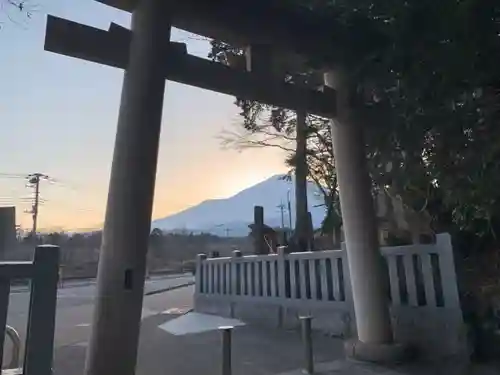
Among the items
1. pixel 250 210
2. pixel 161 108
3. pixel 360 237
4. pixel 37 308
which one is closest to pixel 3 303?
pixel 37 308

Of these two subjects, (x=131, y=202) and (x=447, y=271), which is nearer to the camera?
(x=131, y=202)

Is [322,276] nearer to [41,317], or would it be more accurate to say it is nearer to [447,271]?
[447,271]

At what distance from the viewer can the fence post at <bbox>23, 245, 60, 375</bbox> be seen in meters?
1.46

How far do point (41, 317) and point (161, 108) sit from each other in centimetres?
115

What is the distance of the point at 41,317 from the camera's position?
1.49 metres

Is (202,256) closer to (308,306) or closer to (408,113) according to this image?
(308,306)

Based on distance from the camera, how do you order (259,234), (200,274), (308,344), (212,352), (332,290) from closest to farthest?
(308,344) < (212,352) < (332,290) < (200,274) < (259,234)

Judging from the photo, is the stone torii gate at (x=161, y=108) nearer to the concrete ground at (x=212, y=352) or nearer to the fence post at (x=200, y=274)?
the concrete ground at (x=212, y=352)

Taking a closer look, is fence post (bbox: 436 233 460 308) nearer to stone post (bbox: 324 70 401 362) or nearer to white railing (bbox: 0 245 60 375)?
stone post (bbox: 324 70 401 362)

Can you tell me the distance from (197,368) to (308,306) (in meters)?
1.76

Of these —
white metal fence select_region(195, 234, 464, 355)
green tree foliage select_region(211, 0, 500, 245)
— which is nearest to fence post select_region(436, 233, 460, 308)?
white metal fence select_region(195, 234, 464, 355)

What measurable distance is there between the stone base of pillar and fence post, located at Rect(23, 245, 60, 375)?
2.26 meters

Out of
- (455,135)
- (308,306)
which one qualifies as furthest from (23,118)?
(455,135)

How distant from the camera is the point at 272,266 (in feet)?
17.5
